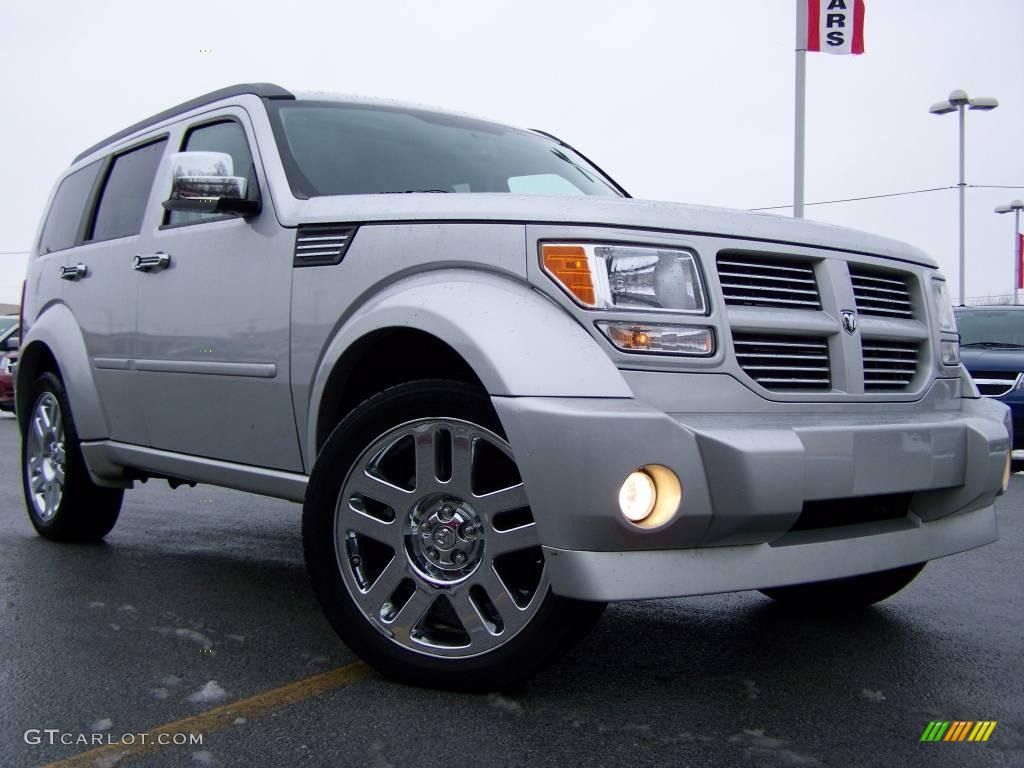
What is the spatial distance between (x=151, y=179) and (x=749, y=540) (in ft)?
10.5

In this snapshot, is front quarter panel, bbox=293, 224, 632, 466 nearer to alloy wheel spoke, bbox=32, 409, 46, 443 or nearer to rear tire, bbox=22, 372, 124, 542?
rear tire, bbox=22, 372, 124, 542

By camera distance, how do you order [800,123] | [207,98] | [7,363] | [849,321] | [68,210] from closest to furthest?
[849,321]
[207,98]
[68,210]
[800,123]
[7,363]

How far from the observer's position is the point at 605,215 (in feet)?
9.41

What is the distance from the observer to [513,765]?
8.18 ft

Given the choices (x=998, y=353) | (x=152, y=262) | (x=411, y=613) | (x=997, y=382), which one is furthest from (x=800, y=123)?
(x=411, y=613)

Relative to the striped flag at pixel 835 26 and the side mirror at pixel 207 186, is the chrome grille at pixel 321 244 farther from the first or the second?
the striped flag at pixel 835 26

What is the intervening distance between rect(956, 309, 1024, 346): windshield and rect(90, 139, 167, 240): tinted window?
8091 mm

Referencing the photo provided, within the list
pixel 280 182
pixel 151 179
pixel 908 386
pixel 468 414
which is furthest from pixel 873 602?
pixel 151 179

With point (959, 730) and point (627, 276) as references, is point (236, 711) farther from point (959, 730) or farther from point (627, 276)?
point (959, 730)

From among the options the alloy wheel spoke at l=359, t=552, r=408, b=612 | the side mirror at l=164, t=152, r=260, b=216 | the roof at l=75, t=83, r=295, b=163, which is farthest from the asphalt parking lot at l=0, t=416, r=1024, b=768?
the roof at l=75, t=83, r=295, b=163

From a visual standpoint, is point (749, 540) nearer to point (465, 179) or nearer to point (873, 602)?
point (873, 602)

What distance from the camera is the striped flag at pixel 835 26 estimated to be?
37.8ft

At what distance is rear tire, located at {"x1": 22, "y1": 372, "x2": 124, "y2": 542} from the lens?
513 cm

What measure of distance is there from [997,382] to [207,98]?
778 centimetres
